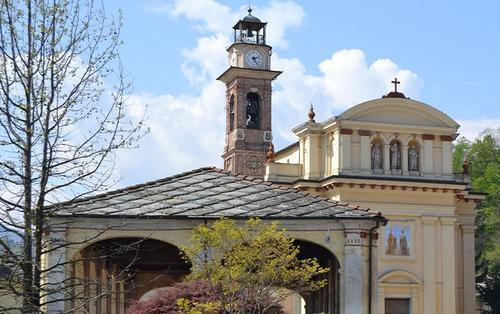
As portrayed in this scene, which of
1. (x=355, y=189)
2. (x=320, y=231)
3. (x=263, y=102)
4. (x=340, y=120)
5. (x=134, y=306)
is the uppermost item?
(x=263, y=102)

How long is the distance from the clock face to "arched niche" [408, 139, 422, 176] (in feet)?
72.4

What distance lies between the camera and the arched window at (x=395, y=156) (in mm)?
46062

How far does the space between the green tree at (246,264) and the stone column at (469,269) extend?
2812 cm

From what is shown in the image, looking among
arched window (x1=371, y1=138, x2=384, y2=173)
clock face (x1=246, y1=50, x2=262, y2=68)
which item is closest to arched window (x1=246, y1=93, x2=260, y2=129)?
clock face (x1=246, y1=50, x2=262, y2=68)

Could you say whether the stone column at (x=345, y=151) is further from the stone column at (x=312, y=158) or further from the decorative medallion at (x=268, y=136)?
the decorative medallion at (x=268, y=136)

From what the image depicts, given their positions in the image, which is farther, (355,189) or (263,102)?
(263,102)

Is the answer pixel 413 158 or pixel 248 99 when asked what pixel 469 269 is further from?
pixel 248 99

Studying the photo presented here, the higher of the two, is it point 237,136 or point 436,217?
point 237,136

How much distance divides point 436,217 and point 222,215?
2477 centimetres

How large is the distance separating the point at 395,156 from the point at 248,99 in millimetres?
21159

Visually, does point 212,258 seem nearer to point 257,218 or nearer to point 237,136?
point 257,218

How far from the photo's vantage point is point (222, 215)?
73.8ft

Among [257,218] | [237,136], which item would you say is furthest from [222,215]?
[237,136]

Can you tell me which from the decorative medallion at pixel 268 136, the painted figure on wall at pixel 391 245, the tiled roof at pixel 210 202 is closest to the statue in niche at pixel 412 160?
the painted figure on wall at pixel 391 245
